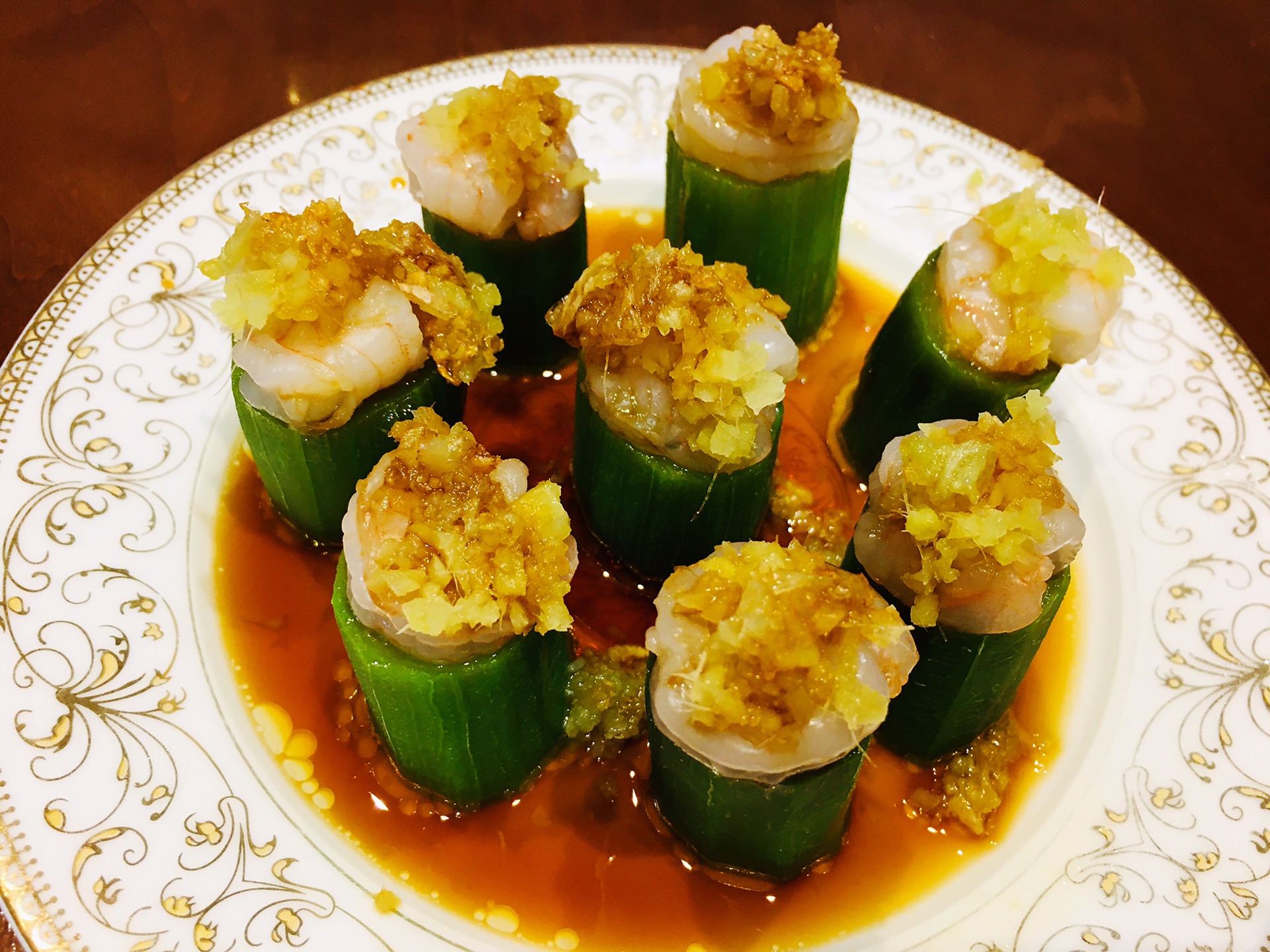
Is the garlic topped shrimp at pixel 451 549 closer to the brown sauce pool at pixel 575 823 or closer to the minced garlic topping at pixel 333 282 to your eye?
the minced garlic topping at pixel 333 282

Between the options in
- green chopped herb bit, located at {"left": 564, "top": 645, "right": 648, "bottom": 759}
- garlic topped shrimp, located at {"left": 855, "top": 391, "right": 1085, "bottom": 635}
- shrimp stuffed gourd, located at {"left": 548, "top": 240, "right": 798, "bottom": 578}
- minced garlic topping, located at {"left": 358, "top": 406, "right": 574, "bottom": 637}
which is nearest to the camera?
minced garlic topping, located at {"left": 358, "top": 406, "right": 574, "bottom": 637}

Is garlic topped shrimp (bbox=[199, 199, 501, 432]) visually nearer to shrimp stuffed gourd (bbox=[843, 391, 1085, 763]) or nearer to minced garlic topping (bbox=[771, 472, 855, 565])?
minced garlic topping (bbox=[771, 472, 855, 565])

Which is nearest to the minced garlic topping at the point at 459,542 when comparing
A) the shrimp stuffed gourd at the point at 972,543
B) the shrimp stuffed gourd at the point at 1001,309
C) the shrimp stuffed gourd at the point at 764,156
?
the shrimp stuffed gourd at the point at 972,543

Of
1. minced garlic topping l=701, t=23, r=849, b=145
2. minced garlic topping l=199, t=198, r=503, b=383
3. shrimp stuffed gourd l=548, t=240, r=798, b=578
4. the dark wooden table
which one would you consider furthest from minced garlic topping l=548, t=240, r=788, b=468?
the dark wooden table

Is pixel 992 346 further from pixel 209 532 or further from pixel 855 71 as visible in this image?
pixel 855 71

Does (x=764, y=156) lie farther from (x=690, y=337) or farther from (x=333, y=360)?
(x=333, y=360)
